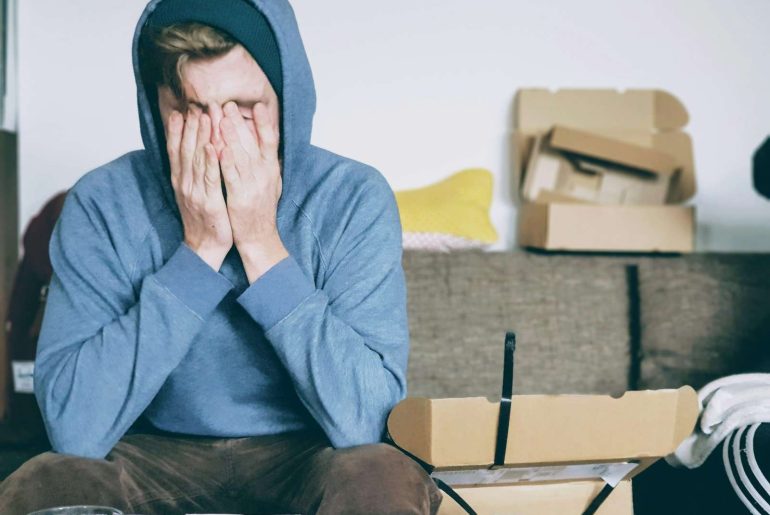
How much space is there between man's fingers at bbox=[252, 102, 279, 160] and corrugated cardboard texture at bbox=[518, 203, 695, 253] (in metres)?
0.93

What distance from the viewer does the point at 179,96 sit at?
4.30ft

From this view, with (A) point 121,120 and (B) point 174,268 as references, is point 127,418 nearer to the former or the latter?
(B) point 174,268

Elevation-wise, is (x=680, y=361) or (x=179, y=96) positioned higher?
(x=179, y=96)

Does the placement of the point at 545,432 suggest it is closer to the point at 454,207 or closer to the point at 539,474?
the point at 539,474

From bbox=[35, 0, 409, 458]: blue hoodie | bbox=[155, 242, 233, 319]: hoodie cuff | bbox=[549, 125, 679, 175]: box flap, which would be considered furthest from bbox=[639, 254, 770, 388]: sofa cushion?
bbox=[155, 242, 233, 319]: hoodie cuff

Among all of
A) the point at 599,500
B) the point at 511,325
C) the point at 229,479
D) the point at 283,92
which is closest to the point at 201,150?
the point at 283,92

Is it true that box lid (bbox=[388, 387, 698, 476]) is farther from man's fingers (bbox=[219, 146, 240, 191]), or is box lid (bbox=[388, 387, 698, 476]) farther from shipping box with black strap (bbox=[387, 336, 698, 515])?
man's fingers (bbox=[219, 146, 240, 191])

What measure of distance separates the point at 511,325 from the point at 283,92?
2.76ft

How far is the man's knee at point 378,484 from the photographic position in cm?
101

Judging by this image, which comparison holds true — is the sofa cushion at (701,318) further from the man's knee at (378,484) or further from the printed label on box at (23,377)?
the printed label on box at (23,377)

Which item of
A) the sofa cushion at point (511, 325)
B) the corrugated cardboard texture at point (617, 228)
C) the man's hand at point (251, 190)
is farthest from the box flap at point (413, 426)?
the corrugated cardboard texture at point (617, 228)

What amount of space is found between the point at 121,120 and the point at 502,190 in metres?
0.97

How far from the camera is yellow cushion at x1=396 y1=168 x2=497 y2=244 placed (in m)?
2.04

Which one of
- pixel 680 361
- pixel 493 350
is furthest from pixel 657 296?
pixel 493 350
